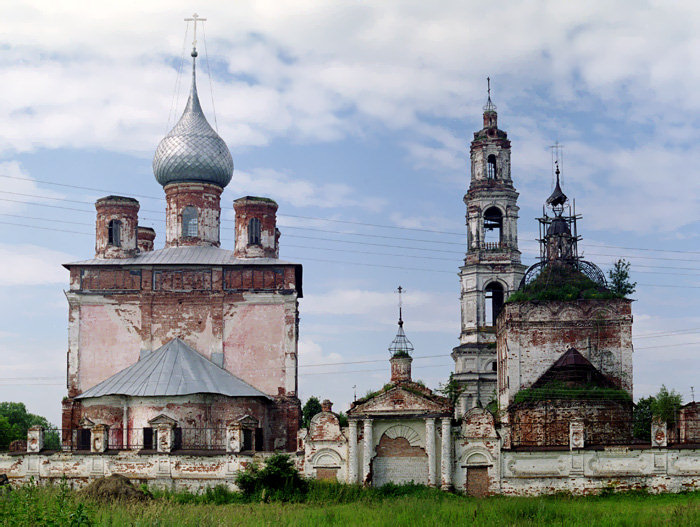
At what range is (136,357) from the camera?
34000 millimetres

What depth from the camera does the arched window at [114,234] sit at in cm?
3538

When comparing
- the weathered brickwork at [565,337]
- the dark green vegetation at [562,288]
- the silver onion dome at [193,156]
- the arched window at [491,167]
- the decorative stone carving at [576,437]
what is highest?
the arched window at [491,167]

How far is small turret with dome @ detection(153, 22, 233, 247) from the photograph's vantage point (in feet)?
122

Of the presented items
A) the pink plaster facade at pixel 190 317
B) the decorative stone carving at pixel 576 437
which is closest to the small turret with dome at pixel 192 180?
the pink plaster facade at pixel 190 317

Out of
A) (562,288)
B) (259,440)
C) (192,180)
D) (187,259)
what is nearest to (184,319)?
(187,259)

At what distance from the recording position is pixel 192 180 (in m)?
37.5

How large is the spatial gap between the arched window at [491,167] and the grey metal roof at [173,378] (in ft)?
64.8

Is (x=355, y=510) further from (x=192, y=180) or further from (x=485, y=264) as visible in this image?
(x=485, y=264)

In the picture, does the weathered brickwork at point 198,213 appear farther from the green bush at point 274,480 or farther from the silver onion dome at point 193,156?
the green bush at point 274,480

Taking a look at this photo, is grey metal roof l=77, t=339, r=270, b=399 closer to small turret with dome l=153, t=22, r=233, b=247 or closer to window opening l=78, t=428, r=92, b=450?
window opening l=78, t=428, r=92, b=450

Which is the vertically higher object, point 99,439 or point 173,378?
point 173,378

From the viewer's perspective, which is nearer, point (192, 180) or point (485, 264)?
point (192, 180)

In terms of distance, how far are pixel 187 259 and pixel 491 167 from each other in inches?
734

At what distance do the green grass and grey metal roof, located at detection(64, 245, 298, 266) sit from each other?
1111 centimetres
